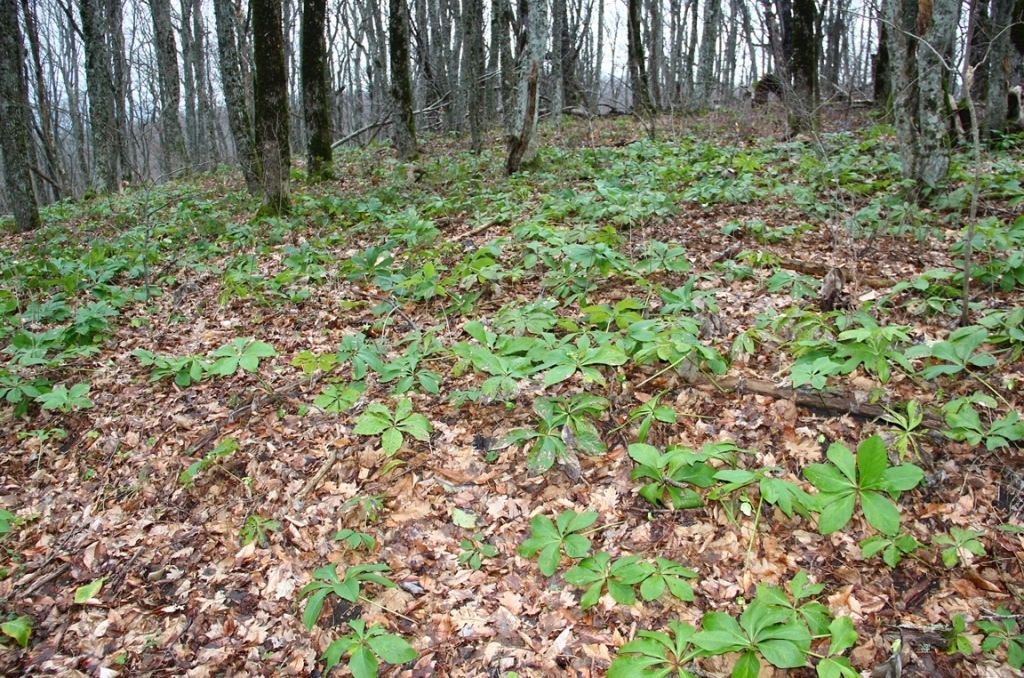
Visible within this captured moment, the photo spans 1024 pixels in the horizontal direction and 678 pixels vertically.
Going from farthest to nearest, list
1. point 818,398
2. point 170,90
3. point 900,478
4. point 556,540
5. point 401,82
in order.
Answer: point 170,90 → point 401,82 → point 818,398 → point 556,540 → point 900,478

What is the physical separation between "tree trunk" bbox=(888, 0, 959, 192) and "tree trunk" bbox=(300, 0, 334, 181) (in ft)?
25.4

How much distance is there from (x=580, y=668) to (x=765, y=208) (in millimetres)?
5132

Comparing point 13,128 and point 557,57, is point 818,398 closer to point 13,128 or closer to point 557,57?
point 13,128

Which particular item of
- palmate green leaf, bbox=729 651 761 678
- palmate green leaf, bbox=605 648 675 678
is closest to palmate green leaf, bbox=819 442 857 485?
palmate green leaf, bbox=729 651 761 678

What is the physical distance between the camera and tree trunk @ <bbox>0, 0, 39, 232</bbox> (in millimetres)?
9086

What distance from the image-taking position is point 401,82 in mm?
10414

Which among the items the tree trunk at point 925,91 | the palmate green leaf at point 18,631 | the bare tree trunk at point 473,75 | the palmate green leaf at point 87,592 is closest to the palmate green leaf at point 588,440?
the palmate green leaf at point 87,592

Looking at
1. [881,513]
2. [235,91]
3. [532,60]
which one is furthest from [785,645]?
[235,91]

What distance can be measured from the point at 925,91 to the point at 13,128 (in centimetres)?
1213

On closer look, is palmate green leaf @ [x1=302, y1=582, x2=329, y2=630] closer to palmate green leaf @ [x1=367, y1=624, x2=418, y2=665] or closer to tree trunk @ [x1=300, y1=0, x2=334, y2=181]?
palmate green leaf @ [x1=367, y1=624, x2=418, y2=665]

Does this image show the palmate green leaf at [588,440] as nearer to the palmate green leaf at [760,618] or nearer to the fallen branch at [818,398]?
the fallen branch at [818,398]

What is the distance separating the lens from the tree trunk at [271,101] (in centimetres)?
722

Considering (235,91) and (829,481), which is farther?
(235,91)

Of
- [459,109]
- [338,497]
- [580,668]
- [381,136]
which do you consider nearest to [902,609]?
[580,668]
